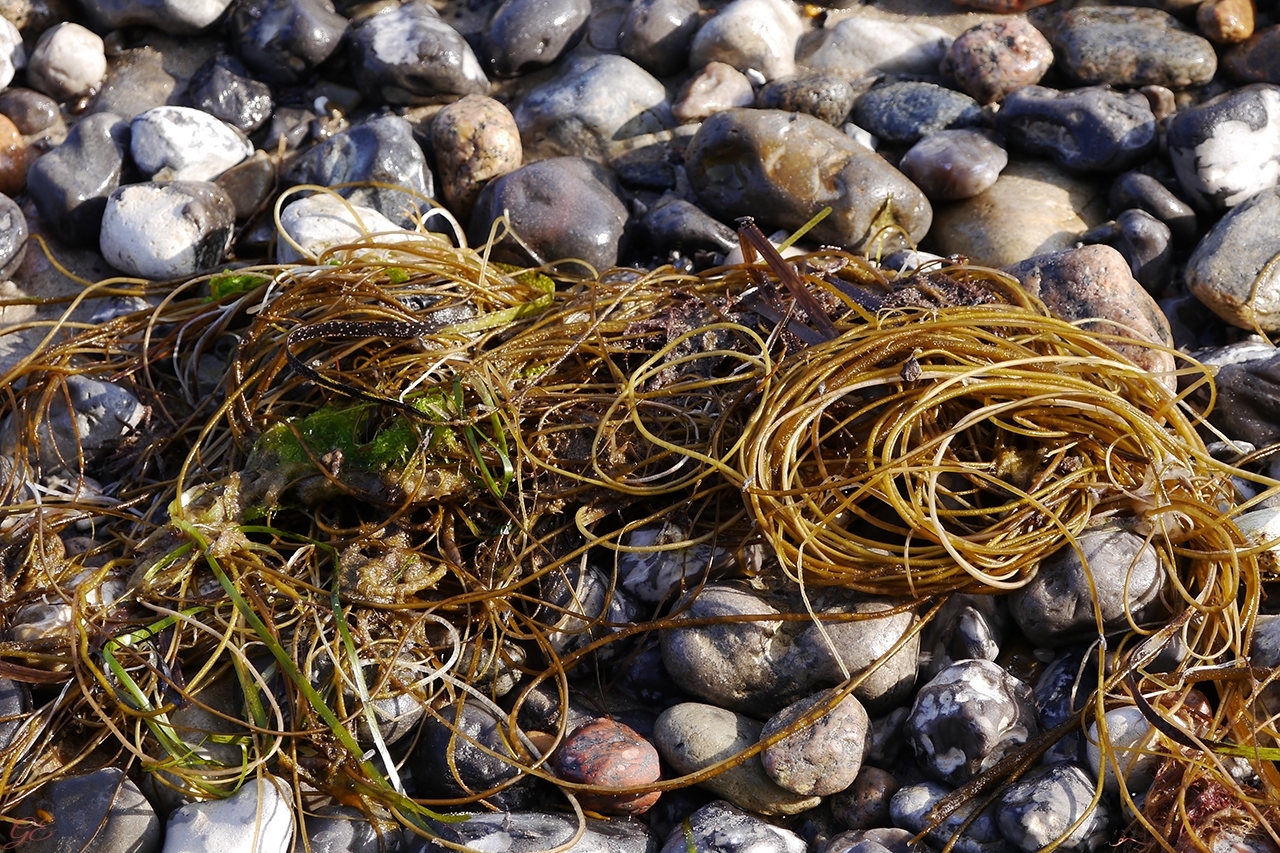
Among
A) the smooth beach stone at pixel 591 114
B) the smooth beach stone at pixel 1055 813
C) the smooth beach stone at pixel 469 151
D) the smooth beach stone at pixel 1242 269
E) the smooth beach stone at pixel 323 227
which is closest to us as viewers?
the smooth beach stone at pixel 1055 813

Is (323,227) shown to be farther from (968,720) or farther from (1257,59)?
(1257,59)

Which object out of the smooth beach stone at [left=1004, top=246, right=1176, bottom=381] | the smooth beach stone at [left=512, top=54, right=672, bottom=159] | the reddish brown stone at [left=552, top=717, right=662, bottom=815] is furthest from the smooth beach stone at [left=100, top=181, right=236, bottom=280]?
the smooth beach stone at [left=1004, top=246, right=1176, bottom=381]

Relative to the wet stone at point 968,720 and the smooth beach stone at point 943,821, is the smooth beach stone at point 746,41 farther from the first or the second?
the smooth beach stone at point 943,821

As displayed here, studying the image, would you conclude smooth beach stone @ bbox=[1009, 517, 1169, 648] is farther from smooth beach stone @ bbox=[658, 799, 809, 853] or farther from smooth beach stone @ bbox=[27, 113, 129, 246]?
smooth beach stone @ bbox=[27, 113, 129, 246]

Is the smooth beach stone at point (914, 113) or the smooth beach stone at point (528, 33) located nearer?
the smooth beach stone at point (914, 113)

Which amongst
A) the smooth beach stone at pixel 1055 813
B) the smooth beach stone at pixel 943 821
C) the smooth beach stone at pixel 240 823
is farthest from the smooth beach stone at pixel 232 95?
the smooth beach stone at pixel 1055 813

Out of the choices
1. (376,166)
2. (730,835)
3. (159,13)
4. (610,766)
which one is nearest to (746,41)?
(376,166)

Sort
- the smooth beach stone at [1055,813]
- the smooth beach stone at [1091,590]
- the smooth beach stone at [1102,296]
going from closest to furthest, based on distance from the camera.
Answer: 1. the smooth beach stone at [1055,813]
2. the smooth beach stone at [1091,590]
3. the smooth beach stone at [1102,296]
